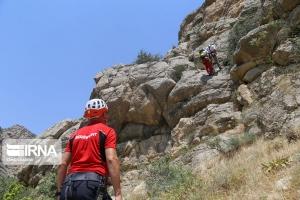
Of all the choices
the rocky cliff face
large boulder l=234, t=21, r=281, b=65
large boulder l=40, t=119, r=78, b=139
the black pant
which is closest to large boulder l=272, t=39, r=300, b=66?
the rocky cliff face

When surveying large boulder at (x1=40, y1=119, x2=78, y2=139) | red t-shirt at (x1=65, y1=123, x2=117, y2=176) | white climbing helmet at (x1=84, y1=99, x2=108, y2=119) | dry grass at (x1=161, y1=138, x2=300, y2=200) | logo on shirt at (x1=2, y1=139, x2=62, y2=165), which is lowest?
dry grass at (x1=161, y1=138, x2=300, y2=200)

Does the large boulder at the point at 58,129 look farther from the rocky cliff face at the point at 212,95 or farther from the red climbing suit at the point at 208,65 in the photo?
the red climbing suit at the point at 208,65

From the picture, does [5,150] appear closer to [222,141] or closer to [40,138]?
[40,138]

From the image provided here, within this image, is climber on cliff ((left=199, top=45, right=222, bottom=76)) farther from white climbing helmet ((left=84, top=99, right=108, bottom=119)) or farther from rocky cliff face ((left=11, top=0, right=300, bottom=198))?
white climbing helmet ((left=84, top=99, right=108, bottom=119))

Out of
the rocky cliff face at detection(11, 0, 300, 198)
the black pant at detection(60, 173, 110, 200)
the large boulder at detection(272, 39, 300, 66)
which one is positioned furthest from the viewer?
the large boulder at detection(272, 39, 300, 66)

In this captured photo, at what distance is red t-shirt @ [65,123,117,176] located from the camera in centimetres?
574

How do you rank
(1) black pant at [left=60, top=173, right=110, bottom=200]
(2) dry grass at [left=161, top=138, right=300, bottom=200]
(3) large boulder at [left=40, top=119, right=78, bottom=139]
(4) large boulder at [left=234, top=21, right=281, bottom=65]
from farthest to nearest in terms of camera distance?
(3) large boulder at [left=40, top=119, right=78, bottom=139] → (4) large boulder at [left=234, top=21, right=281, bottom=65] → (2) dry grass at [left=161, top=138, right=300, bottom=200] → (1) black pant at [left=60, top=173, right=110, bottom=200]

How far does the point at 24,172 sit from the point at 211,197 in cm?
1932

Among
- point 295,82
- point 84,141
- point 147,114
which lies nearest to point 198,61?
point 147,114

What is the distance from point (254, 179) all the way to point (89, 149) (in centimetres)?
460

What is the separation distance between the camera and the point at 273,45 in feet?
59.6

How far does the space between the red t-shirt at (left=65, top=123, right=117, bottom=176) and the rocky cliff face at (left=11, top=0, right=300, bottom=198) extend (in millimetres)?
7967

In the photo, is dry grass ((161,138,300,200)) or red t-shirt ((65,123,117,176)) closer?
red t-shirt ((65,123,117,176))

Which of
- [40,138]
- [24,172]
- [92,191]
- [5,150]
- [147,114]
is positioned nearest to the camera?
[92,191]
